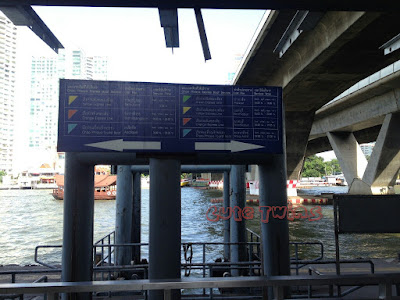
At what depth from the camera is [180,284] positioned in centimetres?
296

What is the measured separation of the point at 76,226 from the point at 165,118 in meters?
2.10

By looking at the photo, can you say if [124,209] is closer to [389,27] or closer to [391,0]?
[391,0]

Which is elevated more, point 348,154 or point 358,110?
point 358,110

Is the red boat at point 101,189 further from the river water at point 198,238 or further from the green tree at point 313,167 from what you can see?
the green tree at point 313,167

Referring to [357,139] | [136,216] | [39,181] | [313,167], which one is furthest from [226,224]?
[313,167]

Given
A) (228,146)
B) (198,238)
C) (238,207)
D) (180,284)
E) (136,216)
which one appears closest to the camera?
(180,284)

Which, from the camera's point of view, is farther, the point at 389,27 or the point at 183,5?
the point at 389,27

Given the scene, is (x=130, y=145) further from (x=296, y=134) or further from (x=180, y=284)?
(x=296, y=134)

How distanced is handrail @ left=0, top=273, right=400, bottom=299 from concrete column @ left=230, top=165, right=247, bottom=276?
6.25m

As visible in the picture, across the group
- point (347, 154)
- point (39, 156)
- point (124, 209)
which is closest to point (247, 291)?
point (124, 209)

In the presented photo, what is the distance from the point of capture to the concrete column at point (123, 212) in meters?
9.59

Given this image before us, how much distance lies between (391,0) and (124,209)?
8393 mm

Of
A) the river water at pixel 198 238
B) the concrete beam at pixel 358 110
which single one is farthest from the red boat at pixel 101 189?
the concrete beam at pixel 358 110

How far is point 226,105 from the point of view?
15.4 feet
